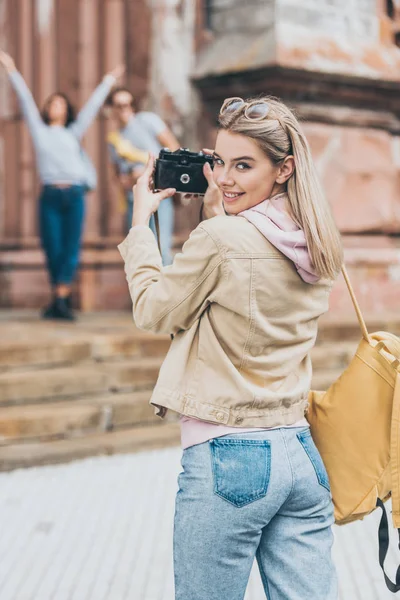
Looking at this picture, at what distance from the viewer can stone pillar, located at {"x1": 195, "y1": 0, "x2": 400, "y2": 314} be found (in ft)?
21.1

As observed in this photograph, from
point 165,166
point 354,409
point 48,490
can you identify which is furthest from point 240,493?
point 48,490

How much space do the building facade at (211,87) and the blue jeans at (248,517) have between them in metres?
4.99

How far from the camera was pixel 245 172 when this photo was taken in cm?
160

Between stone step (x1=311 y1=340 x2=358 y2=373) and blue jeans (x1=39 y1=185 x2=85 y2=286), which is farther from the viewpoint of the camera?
blue jeans (x1=39 y1=185 x2=85 y2=286)

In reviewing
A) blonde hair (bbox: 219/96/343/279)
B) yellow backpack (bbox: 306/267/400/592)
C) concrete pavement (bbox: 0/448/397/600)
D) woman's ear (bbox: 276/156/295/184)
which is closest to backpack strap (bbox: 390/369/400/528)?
yellow backpack (bbox: 306/267/400/592)

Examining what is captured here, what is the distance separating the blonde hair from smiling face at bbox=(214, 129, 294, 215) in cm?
1

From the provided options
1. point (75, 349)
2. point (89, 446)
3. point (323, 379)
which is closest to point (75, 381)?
point (75, 349)

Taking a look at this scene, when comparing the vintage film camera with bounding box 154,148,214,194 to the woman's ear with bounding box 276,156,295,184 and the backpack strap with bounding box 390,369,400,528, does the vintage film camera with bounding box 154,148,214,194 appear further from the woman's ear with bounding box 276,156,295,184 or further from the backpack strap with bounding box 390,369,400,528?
the backpack strap with bounding box 390,369,400,528

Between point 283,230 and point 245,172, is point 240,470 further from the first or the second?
point 245,172

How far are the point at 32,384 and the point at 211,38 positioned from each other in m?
3.61

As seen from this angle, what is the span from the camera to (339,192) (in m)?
6.82

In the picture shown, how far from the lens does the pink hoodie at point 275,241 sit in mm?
1562

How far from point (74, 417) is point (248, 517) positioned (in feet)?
10.1

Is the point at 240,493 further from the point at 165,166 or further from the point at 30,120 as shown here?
the point at 30,120
